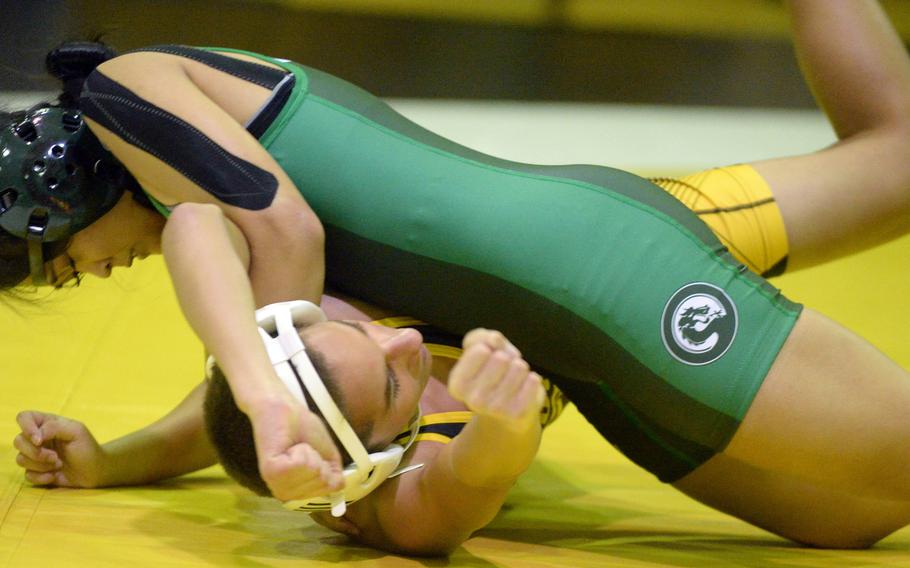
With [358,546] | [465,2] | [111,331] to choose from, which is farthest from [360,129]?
[465,2]

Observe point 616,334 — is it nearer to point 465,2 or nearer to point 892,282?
point 892,282

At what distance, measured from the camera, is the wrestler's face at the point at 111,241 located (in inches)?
88.9

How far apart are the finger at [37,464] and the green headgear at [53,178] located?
0.38 meters

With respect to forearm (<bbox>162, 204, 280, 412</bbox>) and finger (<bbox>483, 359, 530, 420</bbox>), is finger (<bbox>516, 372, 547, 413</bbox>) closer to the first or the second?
finger (<bbox>483, 359, 530, 420</bbox>)

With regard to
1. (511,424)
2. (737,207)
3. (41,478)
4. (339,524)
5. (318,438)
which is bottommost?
(41,478)

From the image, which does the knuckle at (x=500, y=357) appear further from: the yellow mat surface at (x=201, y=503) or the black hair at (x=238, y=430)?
the yellow mat surface at (x=201, y=503)

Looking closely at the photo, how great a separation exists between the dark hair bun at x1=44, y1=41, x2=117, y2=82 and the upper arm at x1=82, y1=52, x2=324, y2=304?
0.17 metres

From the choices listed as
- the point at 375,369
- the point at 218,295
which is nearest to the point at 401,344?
the point at 375,369

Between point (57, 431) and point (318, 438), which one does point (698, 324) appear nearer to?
point (318, 438)

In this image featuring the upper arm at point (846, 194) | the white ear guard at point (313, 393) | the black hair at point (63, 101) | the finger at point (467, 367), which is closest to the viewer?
the finger at point (467, 367)

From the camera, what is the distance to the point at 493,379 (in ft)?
4.99

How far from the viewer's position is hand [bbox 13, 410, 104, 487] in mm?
2209

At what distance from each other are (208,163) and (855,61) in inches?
49.8

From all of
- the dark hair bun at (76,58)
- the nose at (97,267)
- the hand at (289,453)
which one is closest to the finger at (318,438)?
the hand at (289,453)
